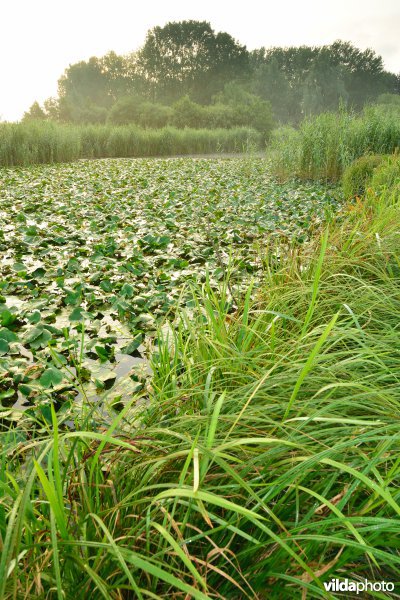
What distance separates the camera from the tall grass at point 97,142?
10.8 metres

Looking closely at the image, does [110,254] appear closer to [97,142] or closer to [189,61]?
Result: [97,142]

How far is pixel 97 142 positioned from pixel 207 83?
27974 millimetres

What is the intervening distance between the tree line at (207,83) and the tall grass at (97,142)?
270 inches

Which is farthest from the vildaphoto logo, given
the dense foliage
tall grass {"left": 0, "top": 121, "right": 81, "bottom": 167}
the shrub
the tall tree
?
the tall tree

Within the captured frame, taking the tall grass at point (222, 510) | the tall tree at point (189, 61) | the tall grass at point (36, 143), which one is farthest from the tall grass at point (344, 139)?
the tall tree at point (189, 61)

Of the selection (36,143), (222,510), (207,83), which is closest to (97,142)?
(36,143)

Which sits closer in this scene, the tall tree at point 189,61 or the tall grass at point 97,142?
the tall grass at point 97,142

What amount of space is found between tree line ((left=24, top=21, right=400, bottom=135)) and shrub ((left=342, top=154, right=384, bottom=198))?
59.3 ft

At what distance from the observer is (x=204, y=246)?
440 centimetres

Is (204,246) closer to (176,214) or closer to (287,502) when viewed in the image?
(176,214)

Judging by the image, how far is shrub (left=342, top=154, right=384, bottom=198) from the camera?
608 centimetres

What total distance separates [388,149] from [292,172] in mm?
1858

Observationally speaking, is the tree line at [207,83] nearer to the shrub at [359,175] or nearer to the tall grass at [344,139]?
the tall grass at [344,139]

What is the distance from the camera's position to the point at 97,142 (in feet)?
46.5
